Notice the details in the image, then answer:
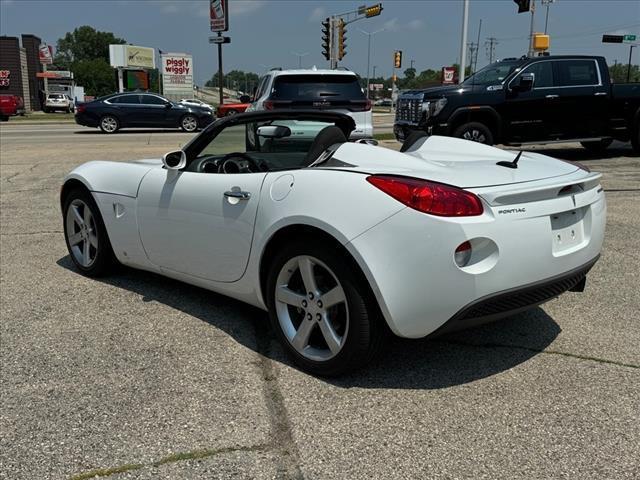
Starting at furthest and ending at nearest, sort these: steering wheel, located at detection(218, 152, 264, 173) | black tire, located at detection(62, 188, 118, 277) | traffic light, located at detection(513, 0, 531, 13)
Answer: traffic light, located at detection(513, 0, 531, 13), black tire, located at detection(62, 188, 118, 277), steering wheel, located at detection(218, 152, 264, 173)

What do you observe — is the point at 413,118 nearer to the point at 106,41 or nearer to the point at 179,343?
the point at 179,343

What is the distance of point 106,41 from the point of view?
146625mm

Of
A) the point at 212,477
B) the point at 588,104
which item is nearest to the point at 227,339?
the point at 212,477

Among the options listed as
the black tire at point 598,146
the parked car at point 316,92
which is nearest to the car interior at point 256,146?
the parked car at point 316,92

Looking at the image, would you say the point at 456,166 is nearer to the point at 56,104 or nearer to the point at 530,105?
the point at 530,105

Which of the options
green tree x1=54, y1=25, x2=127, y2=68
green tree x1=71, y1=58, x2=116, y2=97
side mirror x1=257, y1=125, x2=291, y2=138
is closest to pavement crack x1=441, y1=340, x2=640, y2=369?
side mirror x1=257, y1=125, x2=291, y2=138

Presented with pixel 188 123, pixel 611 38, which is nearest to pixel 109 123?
pixel 188 123

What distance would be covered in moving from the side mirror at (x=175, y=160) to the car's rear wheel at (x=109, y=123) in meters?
20.6

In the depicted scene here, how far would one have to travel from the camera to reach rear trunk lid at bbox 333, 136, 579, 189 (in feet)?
9.29

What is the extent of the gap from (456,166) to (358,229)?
0.76 meters

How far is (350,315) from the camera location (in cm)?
283

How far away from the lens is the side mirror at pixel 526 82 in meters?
10.7

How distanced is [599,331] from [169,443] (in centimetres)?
258

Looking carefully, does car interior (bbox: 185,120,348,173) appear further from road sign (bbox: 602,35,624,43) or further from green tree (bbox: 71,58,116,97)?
green tree (bbox: 71,58,116,97)
